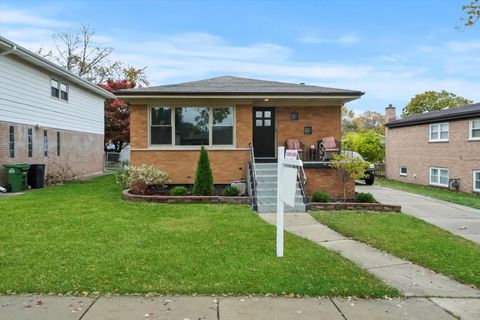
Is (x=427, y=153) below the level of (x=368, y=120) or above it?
below

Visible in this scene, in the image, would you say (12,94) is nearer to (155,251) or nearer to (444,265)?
(155,251)

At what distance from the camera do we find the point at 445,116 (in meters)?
19.8

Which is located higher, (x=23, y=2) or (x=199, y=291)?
(x=23, y=2)

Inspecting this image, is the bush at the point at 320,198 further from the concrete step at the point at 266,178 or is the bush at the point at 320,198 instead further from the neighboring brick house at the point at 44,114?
the neighboring brick house at the point at 44,114

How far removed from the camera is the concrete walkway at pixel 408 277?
13.7 feet

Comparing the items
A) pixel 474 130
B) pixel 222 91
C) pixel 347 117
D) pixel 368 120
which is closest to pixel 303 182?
pixel 222 91

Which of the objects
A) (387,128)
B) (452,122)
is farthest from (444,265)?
(387,128)

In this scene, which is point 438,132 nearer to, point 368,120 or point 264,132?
point 264,132

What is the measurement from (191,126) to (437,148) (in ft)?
49.2

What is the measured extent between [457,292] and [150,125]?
10328mm

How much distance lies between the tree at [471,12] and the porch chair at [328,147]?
23.8ft

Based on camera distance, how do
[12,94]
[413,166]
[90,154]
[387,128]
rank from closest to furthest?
[12,94] → [90,154] → [413,166] → [387,128]

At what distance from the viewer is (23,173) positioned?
530 inches

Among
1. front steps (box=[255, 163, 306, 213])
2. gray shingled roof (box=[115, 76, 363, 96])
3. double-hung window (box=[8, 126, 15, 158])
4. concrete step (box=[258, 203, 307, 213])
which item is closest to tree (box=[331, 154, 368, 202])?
front steps (box=[255, 163, 306, 213])
